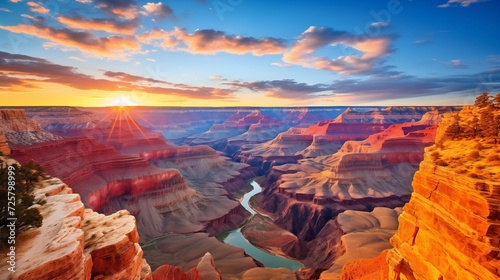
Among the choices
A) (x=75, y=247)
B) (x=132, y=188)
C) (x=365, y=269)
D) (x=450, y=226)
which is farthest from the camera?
(x=132, y=188)

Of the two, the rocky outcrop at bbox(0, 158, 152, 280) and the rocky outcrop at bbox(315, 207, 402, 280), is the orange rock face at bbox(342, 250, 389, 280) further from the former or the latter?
the rocky outcrop at bbox(0, 158, 152, 280)

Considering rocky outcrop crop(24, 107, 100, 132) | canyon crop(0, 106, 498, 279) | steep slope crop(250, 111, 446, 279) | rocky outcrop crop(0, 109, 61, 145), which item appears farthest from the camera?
rocky outcrop crop(24, 107, 100, 132)

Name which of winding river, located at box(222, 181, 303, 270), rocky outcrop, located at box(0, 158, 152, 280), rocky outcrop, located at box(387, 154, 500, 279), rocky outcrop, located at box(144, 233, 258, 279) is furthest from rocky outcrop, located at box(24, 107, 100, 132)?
rocky outcrop, located at box(387, 154, 500, 279)

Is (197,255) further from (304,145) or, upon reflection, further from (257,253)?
(304,145)

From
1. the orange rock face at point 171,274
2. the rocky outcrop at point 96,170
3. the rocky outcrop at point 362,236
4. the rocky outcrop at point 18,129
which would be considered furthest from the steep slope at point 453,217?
the rocky outcrop at point 18,129

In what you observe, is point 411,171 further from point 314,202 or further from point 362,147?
point 314,202

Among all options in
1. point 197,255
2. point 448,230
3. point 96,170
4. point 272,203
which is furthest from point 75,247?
point 272,203
